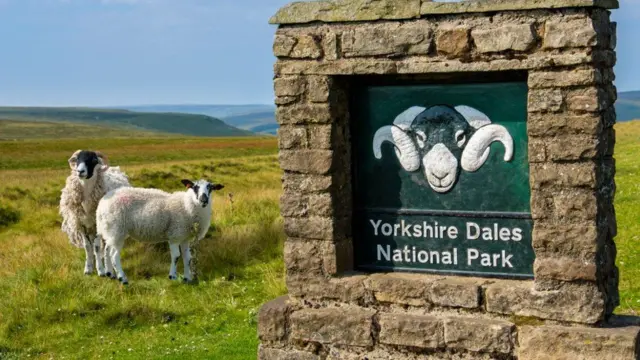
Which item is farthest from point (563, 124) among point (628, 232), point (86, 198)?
point (86, 198)

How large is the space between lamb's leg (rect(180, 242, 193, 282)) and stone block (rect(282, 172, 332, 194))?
7.26 metres

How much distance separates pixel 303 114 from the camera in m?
6.34

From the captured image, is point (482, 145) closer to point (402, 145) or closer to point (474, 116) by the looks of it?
point (474, 116)

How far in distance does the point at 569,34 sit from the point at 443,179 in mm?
1389

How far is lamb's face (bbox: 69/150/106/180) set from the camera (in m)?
14.1

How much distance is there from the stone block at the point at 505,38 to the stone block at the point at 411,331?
1.98m

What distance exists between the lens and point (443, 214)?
620cm

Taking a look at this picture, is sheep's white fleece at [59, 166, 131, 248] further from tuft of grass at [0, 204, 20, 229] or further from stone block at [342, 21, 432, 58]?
tuft of grass at [0, 204, 20, 229]

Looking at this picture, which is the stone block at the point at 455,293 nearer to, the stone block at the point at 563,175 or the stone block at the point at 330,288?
the stone block at the point at 330,288

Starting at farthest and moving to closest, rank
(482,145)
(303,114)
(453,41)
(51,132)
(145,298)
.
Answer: (51,132)
(145,298)
(303,114)
(482,145)
(453,41)

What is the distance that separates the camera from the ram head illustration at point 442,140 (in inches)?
235

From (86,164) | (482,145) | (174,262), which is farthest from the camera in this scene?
(86,164)

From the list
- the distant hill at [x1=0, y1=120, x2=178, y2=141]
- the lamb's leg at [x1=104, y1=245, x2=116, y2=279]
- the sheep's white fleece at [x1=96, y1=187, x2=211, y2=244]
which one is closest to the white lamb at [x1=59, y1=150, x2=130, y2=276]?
the lamb's leg at [x1=104, y1=245, x2=116, y2=279]

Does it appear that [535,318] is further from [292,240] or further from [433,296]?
[292,240]
